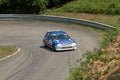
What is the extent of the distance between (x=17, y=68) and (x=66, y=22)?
20259 millimetres

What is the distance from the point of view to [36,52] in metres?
28.1

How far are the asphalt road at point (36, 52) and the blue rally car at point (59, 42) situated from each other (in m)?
0.47

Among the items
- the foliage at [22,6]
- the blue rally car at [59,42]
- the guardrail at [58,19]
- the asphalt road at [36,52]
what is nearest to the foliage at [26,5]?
the foliage at [22,6]

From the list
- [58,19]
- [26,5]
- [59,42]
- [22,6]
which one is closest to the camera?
[59,42]

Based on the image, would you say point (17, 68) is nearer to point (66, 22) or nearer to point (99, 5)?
point (66, 22)

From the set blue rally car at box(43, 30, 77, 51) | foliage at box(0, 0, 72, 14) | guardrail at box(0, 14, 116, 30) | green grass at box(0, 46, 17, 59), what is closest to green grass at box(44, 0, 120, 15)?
foliage at box(0, 0, 72, 14)

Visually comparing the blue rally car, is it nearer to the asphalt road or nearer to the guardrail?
the asphalt road

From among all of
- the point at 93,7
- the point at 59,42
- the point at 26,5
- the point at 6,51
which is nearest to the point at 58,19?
the point at 93,7

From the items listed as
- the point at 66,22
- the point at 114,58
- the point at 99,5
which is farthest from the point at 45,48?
the point at 99,5

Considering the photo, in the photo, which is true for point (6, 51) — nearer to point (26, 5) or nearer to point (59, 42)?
point (59, 42)

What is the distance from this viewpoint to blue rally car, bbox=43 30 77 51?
27.7 metres

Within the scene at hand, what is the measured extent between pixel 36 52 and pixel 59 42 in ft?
6.42

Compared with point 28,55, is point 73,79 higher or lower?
higher

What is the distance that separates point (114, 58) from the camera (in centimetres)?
1514
